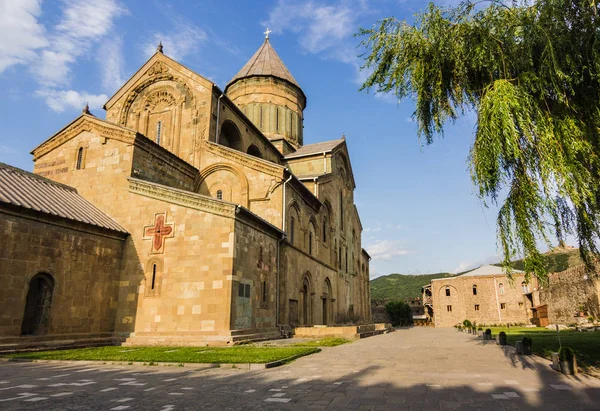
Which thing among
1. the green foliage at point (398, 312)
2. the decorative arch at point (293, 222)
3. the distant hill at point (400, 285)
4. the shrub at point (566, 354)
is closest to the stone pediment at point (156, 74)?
the decorative arch at point (293, 222)

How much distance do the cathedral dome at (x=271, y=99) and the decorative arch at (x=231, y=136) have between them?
299 inches

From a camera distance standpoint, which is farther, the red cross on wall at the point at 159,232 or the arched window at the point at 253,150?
the arched window at the point at 253,150

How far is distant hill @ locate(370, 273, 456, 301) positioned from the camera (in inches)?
4409

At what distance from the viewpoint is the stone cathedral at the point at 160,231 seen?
41.1 ft

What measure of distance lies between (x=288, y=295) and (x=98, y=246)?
842 cm

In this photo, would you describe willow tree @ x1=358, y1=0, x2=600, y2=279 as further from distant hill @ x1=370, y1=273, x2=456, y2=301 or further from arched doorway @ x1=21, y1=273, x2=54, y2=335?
distant hill @ x1=370, y1=273, x2=456, y2=301

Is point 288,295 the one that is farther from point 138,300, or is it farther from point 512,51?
point 512,51

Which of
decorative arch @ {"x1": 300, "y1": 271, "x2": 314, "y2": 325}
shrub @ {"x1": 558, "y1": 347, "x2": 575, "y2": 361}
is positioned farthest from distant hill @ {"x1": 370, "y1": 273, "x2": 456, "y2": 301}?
shrub @ {"x1": 558, "y1": 347, "x2": 575, "y2": 361}

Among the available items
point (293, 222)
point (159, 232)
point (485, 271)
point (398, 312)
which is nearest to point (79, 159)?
point (159, 232)

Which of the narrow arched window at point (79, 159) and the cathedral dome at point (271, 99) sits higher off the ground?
the cathedral dome at point (271, 99)

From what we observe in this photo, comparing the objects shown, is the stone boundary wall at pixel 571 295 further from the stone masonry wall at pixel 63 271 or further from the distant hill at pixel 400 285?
the distant hill at pixel 400 285

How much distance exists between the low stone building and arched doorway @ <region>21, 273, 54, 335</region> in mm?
47011

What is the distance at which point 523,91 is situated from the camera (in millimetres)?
7332

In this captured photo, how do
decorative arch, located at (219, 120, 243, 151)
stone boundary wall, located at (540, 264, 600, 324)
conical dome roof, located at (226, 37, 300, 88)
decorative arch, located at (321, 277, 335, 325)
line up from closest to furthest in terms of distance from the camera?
1. decorative arch, located at (219, 120, 243, 151)
2. decorative arch, located at (321, 277, 335, 325)
3. stone boundary wall, located at (540, 264, 600, 324)
4. conical dome roof, located at (226, 37, 300, 88)
